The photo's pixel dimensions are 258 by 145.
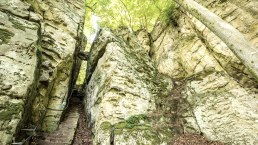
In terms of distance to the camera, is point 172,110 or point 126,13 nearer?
point 172,110

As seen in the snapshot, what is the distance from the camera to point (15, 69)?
24.6 feet

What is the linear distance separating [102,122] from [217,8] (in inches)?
344

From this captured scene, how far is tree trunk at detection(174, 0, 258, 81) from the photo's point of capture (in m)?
5.86

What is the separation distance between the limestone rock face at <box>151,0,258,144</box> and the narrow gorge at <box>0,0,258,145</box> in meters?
0.04

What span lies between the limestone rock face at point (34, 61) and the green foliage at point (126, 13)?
5.78m

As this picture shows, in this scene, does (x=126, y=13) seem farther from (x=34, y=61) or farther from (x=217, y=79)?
(x=34, y=61)

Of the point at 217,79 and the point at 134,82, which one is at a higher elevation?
the point at 134,82

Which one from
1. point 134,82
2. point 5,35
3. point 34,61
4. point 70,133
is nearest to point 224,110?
point 134,82

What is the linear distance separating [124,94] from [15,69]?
490 centimetres

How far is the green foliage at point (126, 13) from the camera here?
1784 cm

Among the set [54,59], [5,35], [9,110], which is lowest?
[9,110]

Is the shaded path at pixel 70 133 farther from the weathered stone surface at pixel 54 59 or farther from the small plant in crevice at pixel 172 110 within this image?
the small plant in crevice at pixel 172 110

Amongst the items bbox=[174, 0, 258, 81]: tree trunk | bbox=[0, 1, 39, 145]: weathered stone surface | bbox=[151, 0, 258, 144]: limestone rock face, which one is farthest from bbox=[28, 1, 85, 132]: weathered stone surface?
bbox=[174, 0, 258, 81]: tree trunk

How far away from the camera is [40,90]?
10.1 metres
